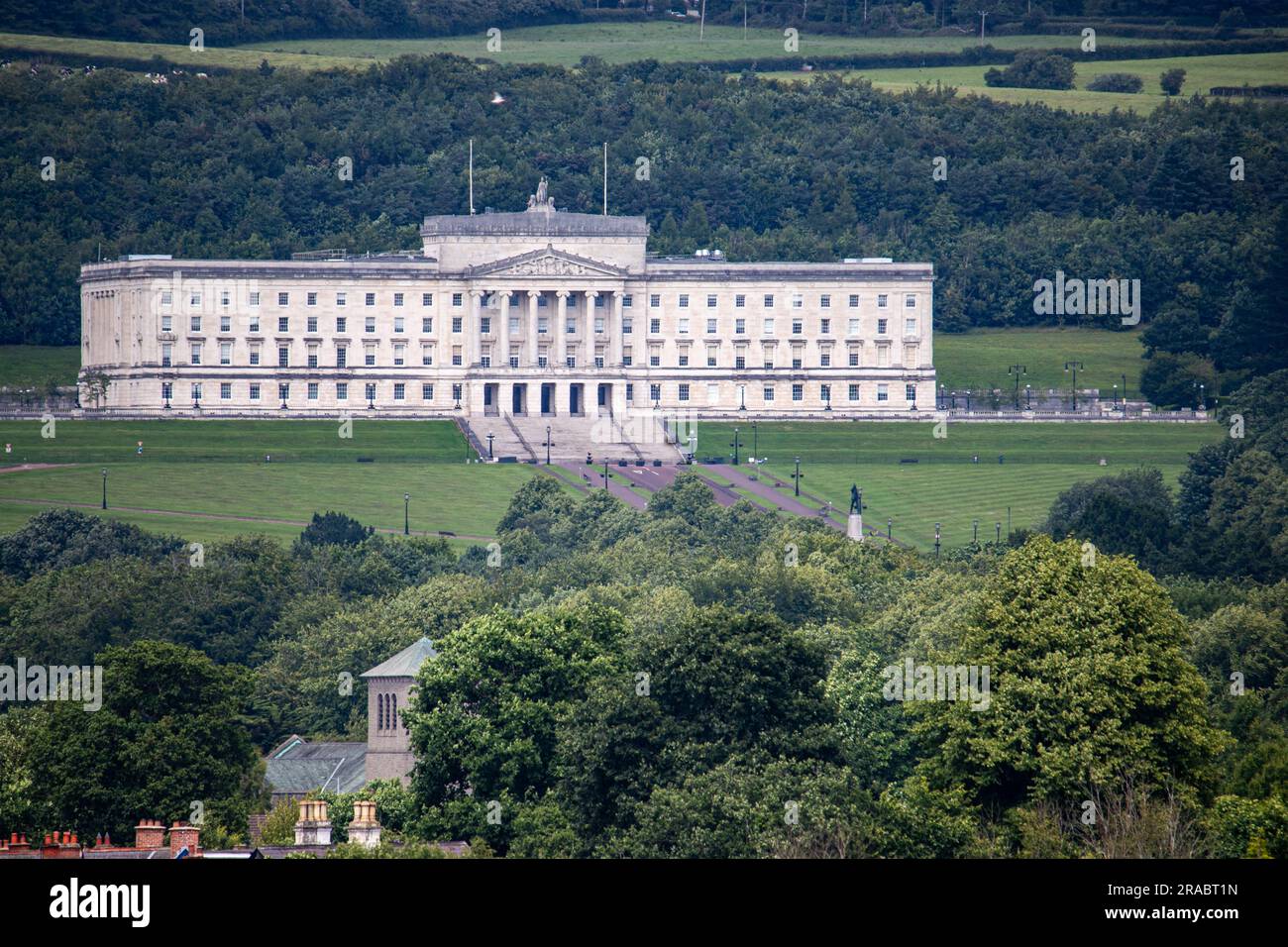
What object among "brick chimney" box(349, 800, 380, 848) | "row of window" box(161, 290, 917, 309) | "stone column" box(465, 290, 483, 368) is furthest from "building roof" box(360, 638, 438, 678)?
"row of window" box(161, 290, 917, 309)

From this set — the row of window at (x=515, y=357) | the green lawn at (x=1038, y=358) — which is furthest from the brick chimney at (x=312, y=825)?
the row of window at (x=515, y=357)

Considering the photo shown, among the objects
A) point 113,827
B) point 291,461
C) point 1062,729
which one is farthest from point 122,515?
point 1062,729

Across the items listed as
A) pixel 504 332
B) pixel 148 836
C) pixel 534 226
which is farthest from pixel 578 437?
pixel 148 836

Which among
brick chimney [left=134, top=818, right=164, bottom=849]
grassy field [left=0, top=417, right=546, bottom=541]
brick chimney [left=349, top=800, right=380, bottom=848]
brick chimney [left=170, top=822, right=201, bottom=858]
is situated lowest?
brick chimney [left=349, top=800, right=380, bottom=848]

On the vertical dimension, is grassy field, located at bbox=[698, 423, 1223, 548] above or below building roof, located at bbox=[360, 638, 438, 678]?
above

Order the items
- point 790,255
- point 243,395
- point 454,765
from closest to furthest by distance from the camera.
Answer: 1. point 454,765
2. point 243,395
3. point 790,255

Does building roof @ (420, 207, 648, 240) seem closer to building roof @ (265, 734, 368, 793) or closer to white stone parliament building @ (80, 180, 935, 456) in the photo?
white stone parliament building @ (80, 180, 935, 456)
